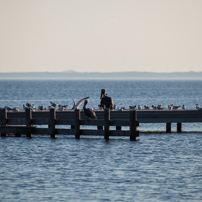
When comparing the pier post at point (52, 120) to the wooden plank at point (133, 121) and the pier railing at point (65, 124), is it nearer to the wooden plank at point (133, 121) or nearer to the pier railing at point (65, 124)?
the pier railing at point (65, 124)

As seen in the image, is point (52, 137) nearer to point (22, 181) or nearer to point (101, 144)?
point (101, 144)

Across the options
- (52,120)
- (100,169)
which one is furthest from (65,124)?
(100,169)

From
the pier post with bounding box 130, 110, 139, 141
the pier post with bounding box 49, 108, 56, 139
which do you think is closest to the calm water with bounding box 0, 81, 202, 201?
the pier post with bounding box 49, 108, 56, 139

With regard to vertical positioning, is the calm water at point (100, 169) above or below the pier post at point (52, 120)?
below

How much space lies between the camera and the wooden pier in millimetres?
36344

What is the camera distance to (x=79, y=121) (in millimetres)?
37125

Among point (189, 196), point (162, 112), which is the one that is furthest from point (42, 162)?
point (162, 112)

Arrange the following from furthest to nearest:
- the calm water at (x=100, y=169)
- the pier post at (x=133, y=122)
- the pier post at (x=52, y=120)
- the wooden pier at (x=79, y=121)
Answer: the pier post at (x=52, y=120) → the wooden pier at (x=79, y=121) → the pier post at (x=133, y=122) → the calm water at (x=100, y=169)

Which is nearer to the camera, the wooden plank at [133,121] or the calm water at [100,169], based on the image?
the calm water at [100,169]

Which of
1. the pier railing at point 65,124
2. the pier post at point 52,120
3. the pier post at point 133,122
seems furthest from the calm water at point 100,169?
the pier post at point 133,122

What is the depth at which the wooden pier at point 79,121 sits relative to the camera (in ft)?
119

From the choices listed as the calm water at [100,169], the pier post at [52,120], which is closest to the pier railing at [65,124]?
the pier post at [52,120]

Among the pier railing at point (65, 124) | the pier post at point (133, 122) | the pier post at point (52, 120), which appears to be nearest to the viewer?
the pier post at point (133, 122)

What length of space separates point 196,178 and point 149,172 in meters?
2.33
